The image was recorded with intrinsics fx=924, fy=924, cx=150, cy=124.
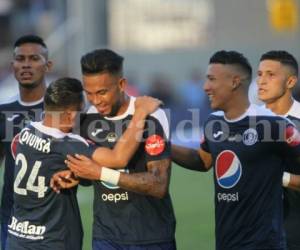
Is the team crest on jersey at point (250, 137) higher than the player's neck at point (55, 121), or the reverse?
the player's neck at point (55, 121)

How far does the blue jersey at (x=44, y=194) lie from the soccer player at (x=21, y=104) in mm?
1368

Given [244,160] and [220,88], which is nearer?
[244,160]

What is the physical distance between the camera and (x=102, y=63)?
22.1 ft

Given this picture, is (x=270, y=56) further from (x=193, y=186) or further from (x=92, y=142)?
(x=193, y=186)

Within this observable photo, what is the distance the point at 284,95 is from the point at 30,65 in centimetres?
232

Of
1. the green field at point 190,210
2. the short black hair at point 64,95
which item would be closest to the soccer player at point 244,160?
the short black hair at point 64,95

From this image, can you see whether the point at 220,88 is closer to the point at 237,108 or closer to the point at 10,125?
the point at 237,108

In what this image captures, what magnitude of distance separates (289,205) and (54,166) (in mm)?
2044

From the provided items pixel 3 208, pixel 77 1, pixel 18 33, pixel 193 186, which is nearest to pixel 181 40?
pixel 77 1

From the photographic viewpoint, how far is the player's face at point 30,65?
27.2 ft

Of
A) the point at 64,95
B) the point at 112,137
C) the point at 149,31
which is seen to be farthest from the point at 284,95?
the point at 149,31

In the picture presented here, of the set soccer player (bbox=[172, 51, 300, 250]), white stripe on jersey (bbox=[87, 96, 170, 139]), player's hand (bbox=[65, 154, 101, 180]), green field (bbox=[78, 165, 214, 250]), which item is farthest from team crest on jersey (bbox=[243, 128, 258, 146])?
green field (bbox=[78, 165, 214, 250])

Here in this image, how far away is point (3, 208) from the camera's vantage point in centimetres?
821

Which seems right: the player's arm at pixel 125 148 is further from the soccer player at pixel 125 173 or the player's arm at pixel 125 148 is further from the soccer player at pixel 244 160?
the soccer player at pixel 244 160
